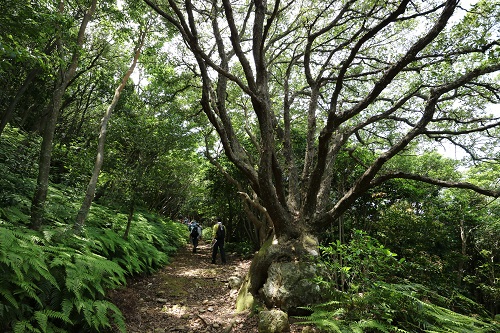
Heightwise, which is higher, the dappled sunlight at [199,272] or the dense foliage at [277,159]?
the dense foliage at [277,159]

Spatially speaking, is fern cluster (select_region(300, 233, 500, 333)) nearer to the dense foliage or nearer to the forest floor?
the dense foliage

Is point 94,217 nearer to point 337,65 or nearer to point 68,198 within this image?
point 68,198

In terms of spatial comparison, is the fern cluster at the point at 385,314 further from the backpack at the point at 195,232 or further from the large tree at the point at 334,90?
the backpack at the point at 195,232

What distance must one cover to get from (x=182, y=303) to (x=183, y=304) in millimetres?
54

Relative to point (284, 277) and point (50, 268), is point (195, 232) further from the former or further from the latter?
point (50, 268)

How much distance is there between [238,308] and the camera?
563 cm

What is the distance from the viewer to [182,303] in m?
6.00

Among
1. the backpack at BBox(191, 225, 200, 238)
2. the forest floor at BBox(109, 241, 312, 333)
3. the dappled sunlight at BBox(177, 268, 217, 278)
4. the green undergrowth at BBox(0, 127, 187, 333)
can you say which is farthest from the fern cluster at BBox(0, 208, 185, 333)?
the backpack at BBox(191, 225, 200, 238)

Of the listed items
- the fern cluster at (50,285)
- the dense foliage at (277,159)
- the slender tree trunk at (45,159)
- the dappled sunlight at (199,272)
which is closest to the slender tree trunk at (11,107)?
the dense foliage at (277,159)

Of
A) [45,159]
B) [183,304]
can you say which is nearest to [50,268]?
[45,159]

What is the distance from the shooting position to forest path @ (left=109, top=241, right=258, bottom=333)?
4.83 m

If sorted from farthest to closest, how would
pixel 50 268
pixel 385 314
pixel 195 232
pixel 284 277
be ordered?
pixel 195 232 < pixel 284 277 < pixel 50 268 < pixel 385 314

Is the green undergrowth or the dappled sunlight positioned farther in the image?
the dappled sunlight

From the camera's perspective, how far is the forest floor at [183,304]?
482 cm
